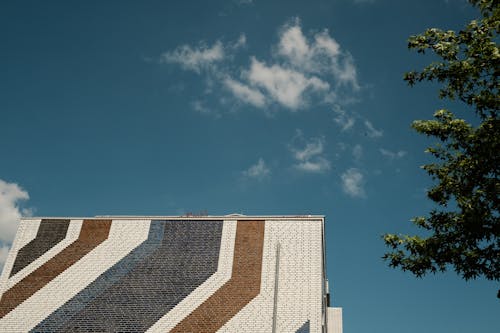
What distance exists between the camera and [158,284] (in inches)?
835

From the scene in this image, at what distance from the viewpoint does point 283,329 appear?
64.3 feet

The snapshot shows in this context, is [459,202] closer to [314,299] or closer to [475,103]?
[475,103]

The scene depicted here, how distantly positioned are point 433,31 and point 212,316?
47.4 feet

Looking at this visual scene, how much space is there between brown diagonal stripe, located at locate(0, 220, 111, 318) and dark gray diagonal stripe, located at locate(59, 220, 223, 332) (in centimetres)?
264

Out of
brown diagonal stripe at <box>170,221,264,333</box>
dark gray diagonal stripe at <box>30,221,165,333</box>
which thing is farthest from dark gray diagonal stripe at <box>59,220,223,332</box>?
brown diagonal stripe at <box>170,221,264,333</box>

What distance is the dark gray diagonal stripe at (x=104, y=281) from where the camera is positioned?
20784 mm

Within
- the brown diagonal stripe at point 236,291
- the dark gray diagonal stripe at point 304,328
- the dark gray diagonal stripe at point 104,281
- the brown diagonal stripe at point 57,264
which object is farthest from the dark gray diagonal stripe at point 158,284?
the dark gray diagonal stripe at point 304,328

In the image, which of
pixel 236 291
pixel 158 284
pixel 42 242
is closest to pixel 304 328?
pixel 236 291

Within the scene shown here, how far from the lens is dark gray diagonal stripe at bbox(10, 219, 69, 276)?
75.3 feet

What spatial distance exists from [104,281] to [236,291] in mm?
6425

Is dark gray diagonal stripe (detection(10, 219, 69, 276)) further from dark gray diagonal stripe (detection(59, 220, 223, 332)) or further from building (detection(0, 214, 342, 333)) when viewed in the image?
dark gray diagonal stripe (detection(59, 220, 223, 332))

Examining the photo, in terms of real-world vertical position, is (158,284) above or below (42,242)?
below

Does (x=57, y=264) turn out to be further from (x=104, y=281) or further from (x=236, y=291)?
(x=236, y=291)

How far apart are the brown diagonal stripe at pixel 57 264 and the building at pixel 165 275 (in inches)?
2.1
